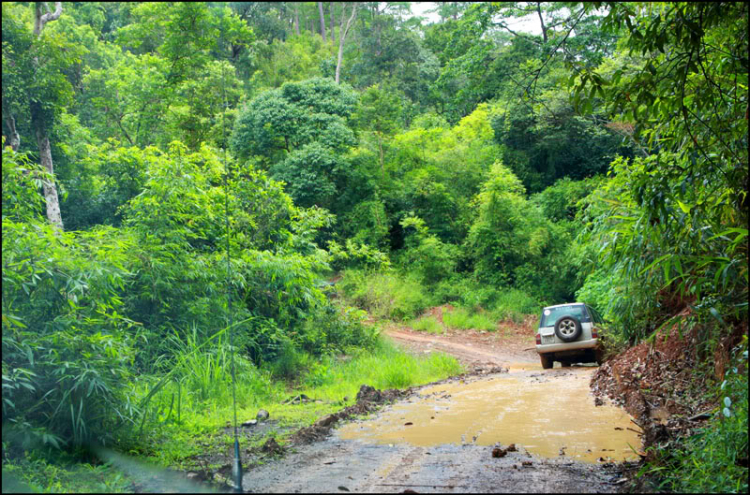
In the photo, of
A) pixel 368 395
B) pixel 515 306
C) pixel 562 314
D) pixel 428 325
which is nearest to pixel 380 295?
pixel 428 325

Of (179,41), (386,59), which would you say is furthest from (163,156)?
(386,59)

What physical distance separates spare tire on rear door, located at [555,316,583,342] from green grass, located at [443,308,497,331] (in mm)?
7023

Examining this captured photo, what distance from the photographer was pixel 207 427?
683 centimetres

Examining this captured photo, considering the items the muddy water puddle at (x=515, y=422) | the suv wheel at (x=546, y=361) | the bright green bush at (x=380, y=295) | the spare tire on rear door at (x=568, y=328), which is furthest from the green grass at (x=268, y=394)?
the bright green bush at (x=380, y=295)

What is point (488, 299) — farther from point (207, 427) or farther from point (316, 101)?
point (207, 427)

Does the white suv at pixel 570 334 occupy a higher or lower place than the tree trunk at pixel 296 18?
lower

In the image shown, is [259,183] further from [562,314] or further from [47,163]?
[562,314]

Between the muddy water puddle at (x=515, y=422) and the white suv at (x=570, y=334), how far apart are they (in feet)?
7.58


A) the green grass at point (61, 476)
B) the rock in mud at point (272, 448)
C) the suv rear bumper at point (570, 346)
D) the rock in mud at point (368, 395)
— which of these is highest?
the green grass at point (61, 476)

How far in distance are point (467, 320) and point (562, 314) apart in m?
7.18

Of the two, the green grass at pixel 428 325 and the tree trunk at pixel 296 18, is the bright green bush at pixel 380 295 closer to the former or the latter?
the green grass at pixel 428 325

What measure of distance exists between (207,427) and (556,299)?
16723 mm

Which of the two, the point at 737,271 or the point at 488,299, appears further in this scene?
the point at 488,299

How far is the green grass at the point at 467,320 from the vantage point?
65.4 ft
